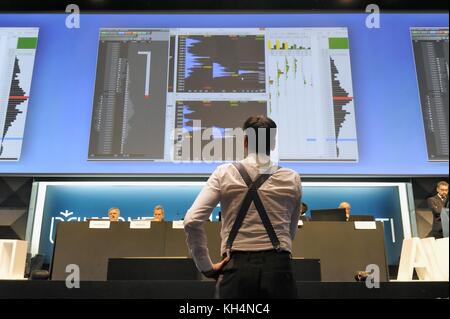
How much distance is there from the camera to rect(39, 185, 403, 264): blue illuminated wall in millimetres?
5168

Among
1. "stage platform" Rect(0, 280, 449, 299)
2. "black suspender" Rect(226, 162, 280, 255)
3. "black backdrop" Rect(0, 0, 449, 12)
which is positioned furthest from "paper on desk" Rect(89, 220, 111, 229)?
"black backdrop" Rect(0, 0, 449, 12)

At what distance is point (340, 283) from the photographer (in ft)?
6.54

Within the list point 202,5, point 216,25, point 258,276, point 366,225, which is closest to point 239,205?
point 258,276

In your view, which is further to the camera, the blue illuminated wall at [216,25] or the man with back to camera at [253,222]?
the blue illuminated wall at [216,25]

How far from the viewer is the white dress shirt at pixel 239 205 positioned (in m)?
1.62

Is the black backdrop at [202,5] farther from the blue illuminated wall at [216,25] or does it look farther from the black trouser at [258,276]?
the black trouser at [258,276]

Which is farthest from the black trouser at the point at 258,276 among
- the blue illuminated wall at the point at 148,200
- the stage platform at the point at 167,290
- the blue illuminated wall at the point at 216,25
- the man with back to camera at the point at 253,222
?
the blue illuminated wall at the point at 148,200

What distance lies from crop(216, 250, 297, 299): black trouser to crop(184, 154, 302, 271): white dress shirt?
0.13 feet

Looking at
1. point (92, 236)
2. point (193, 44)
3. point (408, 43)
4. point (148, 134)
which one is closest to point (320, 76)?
point (408, 43)

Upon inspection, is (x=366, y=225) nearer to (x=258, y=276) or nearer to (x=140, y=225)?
(x=140, y=225)

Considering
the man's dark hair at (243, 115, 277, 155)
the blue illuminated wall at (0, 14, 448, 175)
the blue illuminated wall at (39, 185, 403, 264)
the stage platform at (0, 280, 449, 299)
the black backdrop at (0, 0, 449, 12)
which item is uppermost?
the black backdrop at (0, 0, 449, 12)

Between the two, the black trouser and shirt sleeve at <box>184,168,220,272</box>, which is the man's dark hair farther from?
the black trouser
